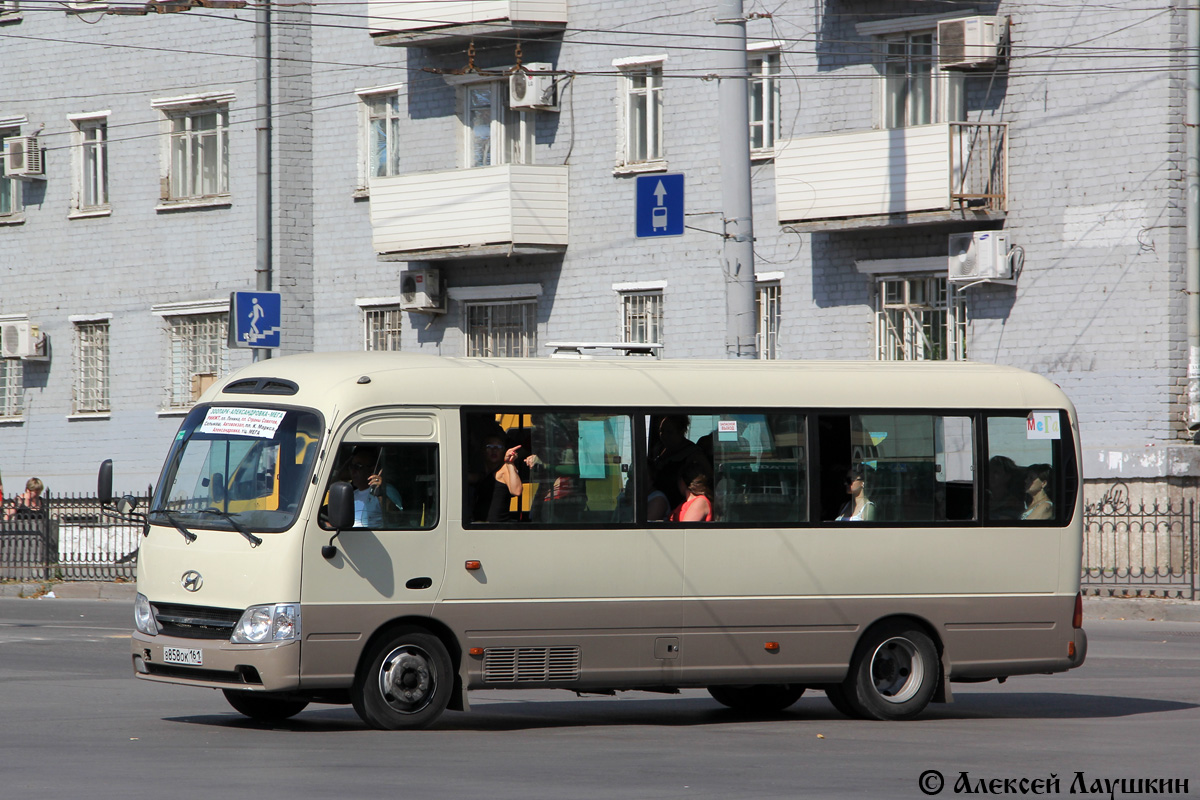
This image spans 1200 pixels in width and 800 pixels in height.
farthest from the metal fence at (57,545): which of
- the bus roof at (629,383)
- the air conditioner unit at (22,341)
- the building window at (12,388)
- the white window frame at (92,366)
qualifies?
the bus roof at (629,383)

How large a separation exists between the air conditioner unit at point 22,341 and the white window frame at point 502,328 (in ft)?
29.6

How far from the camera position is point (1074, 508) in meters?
13.2

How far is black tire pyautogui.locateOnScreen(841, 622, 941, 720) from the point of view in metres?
12.5

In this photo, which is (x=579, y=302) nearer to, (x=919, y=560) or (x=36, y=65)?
(x=36, y=65)

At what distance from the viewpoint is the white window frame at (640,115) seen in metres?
28.1

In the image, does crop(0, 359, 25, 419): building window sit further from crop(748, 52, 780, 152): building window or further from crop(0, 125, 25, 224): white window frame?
crop(748, 52, 780, 152): building window

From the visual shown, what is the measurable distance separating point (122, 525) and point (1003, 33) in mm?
14432

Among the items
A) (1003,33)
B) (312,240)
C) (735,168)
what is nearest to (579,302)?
(312,240)

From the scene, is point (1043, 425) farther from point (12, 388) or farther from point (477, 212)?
point (12, 388)

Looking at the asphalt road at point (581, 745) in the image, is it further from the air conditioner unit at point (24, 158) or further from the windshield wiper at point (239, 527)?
the air conditioner unit at point (24, 158)

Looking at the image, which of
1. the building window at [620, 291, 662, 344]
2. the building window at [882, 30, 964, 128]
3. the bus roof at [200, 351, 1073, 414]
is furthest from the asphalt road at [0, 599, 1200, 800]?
the building window at [620, 291, 662, 344]

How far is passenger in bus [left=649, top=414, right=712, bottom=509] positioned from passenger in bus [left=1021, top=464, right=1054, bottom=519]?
2.39 metres

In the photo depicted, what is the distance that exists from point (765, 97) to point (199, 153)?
35.5 ft

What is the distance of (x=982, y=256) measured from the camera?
2447 centimetres
